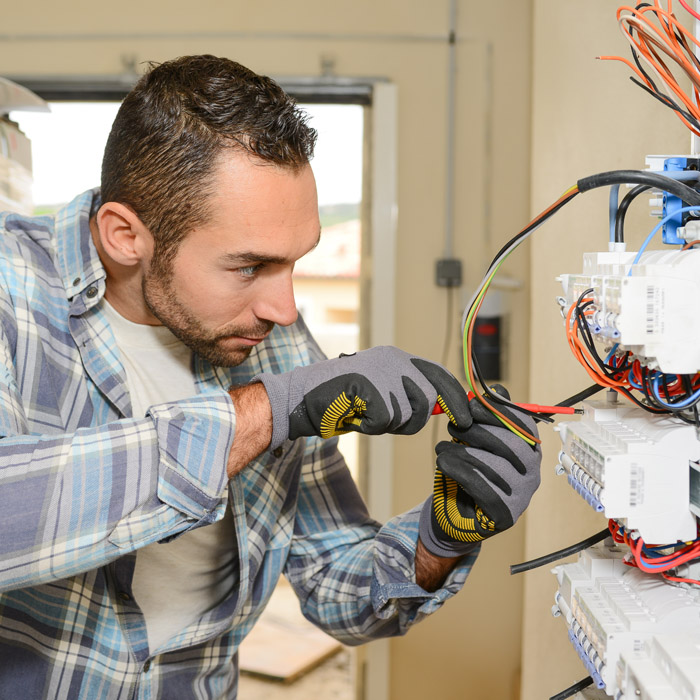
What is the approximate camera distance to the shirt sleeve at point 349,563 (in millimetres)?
1051

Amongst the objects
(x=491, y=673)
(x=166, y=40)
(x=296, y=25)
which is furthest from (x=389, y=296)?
(x=491, y=673)

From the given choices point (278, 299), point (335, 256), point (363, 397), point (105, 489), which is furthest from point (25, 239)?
point (335, 256)

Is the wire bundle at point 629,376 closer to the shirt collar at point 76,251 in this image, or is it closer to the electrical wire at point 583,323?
the electrical wire at point 583,323

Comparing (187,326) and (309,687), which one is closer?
(187,326)

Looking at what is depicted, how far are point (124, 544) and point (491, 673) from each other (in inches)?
80.2

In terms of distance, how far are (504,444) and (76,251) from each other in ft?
2.27

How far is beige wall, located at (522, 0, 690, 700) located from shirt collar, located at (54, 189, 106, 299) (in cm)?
77

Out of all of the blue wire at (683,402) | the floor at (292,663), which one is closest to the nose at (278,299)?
the blue wire at (683,402)

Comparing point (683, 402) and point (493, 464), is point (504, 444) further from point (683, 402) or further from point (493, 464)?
point (683, 402)

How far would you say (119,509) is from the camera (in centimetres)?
76

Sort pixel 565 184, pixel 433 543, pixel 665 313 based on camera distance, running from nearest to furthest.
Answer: pixel 665 313, pixel 433 543, pixel 565 184

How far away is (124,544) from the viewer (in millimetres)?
767

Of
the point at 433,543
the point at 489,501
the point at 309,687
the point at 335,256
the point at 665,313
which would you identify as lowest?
the point at 309,687

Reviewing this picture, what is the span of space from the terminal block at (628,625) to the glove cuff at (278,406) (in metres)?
0.34
